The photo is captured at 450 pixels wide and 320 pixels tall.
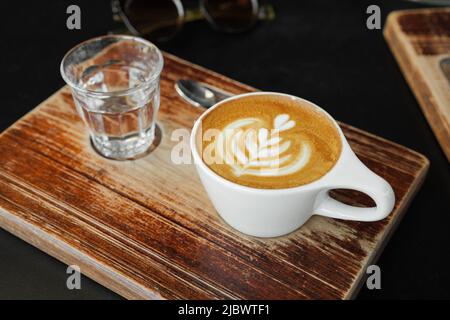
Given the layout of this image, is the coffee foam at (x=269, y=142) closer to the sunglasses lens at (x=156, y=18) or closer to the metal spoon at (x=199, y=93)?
the metal spoon at (x=199, y=93)

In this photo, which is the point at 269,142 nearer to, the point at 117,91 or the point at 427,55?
the point at 117,91

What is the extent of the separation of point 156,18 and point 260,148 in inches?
19.7

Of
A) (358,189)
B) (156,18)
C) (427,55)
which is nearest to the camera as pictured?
(358,189)

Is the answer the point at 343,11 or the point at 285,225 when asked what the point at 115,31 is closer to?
the point at 343,11

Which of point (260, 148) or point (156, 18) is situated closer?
point (260, 148)

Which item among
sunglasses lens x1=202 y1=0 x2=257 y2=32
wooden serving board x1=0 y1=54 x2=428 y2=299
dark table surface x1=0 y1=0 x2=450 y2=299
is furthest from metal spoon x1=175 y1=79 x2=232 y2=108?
sunglasses lens x1=202 y1=0 x2=257 y2=32

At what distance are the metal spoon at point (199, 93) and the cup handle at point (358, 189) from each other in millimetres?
253

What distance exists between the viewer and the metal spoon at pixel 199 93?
0.86 meters

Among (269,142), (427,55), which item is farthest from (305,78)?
(269,142)

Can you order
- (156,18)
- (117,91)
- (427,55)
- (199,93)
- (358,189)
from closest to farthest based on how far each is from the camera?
(358,189) < (117,91) < (199,93) < (427,55) < (156,18)

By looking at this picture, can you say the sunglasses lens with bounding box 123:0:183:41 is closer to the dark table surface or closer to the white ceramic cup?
the dark table surface

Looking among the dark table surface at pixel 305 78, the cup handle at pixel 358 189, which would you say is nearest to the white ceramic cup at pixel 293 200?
the cup handle at pixel 358 189

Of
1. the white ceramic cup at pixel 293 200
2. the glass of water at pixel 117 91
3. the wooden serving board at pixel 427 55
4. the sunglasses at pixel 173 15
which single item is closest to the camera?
the white ceramic cup at pixel 293 200

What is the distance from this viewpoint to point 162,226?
70 centimetres
